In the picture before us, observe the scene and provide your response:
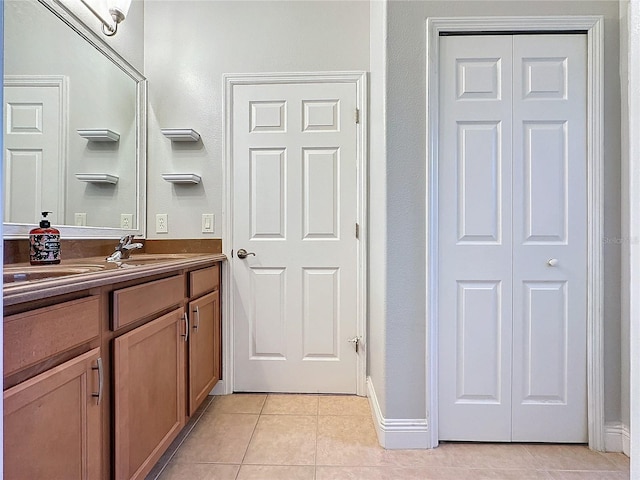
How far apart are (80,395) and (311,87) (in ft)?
6.74

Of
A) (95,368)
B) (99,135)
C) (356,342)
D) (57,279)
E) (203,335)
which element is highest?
(99,135)

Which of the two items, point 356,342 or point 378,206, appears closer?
point 378,206

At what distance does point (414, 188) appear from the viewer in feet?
5.75

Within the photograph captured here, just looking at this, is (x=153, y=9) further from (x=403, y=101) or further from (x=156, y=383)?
(x=156, y=383)

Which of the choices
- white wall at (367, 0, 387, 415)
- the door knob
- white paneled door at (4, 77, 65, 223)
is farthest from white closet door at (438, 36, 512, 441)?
white paneled door at (4, 77, 65, 223)

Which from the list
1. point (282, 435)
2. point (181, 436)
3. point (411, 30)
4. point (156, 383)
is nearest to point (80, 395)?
point (156, 383)

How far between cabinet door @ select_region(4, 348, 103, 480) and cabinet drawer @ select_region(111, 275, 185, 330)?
Result: 0.48 feet

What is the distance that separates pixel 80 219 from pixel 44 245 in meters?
0.43

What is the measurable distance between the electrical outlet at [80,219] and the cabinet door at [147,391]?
27.3 inches

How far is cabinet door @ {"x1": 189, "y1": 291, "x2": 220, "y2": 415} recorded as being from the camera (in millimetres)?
1847

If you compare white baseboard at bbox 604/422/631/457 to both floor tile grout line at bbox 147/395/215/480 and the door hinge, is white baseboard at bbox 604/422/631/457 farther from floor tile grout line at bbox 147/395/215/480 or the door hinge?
floor tile grout line at bbox 147/395/215/480

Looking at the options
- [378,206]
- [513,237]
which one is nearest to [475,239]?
[513,237]

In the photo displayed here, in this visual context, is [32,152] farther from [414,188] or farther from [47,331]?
[414,188]
